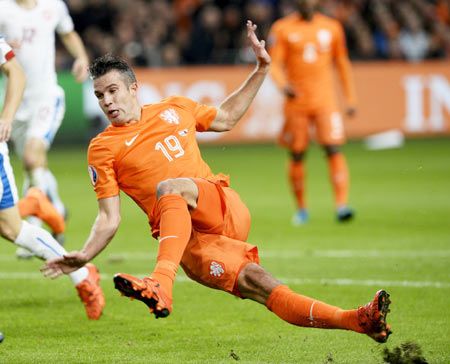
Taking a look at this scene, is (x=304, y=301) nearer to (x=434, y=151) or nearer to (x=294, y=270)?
(x=294, y=270)

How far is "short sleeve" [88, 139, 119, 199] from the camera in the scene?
604cm

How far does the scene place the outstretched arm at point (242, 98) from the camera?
21.7 ft

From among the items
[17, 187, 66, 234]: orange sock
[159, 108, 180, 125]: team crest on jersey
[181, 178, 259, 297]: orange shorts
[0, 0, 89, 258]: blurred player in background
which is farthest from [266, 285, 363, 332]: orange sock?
[0, 0, 89, 258]: blurred player in background

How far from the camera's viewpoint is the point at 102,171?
6043 mm

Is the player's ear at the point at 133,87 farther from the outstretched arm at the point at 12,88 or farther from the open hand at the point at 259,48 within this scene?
the outstretched arm at the point at 12,88

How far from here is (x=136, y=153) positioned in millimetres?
6133

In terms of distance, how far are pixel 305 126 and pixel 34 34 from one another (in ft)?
13.7

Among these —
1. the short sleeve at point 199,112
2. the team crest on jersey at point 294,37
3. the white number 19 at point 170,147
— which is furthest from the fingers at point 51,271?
the team crest on jersey at point 294,37

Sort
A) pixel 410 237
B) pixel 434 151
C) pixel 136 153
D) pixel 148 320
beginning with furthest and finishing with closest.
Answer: pixel 434 151 → pixel 410 237 → pixel 148 320 → pixel 136 153

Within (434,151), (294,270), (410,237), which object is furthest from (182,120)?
(434,151)

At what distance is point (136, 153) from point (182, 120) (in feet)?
1.36

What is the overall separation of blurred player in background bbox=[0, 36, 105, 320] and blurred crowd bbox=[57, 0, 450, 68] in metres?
13.7

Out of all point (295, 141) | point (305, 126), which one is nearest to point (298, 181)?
point (295, 141)

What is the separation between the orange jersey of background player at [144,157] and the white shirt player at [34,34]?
12.6 feet
